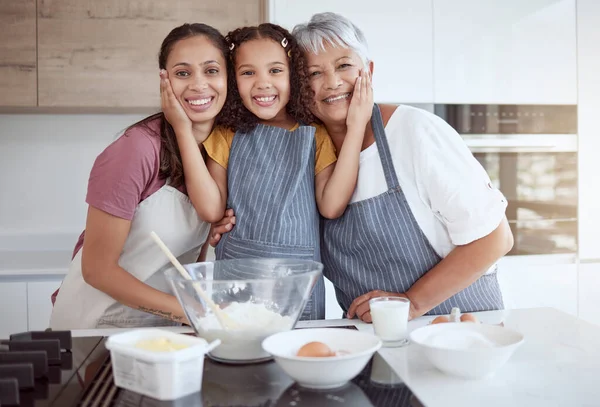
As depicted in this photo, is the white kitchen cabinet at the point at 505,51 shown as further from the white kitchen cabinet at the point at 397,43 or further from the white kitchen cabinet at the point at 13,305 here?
the white kitchen cabinet at the point at 13,305

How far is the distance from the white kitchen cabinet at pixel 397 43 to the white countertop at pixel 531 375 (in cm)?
158

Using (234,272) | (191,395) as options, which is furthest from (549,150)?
(191,395)

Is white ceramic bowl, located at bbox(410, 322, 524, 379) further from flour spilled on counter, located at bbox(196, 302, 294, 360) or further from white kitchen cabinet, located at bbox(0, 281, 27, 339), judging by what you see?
white kitchen cabinet, located at bbox(0, 281, 27, 339)

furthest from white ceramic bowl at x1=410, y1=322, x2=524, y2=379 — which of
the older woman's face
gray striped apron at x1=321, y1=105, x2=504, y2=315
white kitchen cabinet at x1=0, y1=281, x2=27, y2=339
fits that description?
white kitchen cabinet at x1=0, y1=281, x2=27, y2=339

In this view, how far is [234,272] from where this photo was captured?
1.14 meters

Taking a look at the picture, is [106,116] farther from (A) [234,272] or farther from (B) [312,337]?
(B) [312,337]

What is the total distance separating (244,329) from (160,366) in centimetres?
18

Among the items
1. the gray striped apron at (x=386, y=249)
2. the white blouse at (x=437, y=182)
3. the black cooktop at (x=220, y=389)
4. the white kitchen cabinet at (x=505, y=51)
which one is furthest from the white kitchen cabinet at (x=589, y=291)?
the black cooktop at (x=220, y=389)

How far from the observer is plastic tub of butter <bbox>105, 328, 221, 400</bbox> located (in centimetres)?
79

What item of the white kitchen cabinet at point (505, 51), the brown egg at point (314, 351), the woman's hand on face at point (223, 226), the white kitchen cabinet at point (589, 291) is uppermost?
the white kitchen cabinet at point (505, 51)

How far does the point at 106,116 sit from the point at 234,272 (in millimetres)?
2035

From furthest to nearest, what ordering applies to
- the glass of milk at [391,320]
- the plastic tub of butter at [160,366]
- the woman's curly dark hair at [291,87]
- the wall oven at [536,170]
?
the wall oven at [536,170]
the woman's curly dark hair at [291,87]
the glass of milk at [391,320]
the plastic tub of butter at [160,366]

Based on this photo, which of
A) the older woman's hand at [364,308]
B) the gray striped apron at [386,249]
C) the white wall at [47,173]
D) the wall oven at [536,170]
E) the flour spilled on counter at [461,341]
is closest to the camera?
the flour spilled on counter at [461,341]

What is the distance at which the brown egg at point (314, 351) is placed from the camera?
2.71ft
